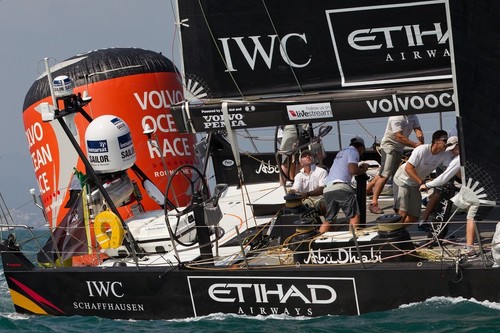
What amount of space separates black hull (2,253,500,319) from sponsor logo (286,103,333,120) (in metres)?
1.45

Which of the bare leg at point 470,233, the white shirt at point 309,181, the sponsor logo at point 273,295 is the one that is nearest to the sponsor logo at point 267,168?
the white shirt at point 309,181

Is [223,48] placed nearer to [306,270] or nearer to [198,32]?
[198,32]

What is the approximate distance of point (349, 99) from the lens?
10.7 metres

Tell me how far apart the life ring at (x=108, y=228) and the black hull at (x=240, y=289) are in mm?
257

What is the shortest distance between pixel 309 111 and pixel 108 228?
2.33 m

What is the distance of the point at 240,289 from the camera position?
10.6 meters

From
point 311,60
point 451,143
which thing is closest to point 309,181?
point 311,60

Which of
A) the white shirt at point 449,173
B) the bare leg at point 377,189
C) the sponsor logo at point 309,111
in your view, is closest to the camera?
the white shirt at point 449,173

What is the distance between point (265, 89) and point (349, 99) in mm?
990

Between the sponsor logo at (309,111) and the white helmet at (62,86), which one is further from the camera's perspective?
the white helmet at (62,86)

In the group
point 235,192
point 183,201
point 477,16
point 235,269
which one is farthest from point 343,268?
point 183,201

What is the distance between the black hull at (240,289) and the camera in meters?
9.81

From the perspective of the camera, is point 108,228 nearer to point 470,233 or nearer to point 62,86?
point 62,86

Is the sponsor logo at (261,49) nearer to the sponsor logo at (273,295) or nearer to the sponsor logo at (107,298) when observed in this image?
the sponsor logo at (273,295)
